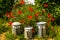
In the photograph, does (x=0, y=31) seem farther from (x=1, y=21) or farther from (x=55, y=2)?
(x=55, y=2)

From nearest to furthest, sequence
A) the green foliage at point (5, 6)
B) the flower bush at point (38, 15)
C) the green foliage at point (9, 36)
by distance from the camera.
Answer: the green foliage at point (9, 36), the flower bush at point (38, 15), the green foliage at point (5, 6)

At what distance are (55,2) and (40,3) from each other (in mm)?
541

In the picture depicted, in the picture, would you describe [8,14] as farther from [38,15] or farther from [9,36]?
[9,36]

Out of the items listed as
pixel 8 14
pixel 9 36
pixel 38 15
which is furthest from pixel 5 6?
pixel 9 36

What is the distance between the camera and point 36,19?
8.34m

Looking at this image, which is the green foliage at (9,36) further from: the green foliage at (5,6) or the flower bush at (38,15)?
the green foliage at (5,6)

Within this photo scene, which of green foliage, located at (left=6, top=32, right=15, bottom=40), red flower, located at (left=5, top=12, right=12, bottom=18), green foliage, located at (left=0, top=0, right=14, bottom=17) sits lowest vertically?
green foliage, located at (left=6, top=32, right=15, bottom=40)

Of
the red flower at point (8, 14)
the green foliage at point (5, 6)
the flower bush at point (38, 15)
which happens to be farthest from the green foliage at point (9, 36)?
the green foliage at point (5, 6)

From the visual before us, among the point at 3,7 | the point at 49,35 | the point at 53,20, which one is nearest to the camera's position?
the point at 49,35

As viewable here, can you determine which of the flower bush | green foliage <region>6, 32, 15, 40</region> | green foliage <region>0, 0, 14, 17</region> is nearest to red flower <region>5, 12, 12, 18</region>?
the flower bush

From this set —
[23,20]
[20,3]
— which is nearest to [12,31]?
[23,20]

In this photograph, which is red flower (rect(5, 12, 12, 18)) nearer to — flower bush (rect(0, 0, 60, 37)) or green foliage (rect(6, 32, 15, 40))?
flower bush (rect(0, 0, 60, 37))

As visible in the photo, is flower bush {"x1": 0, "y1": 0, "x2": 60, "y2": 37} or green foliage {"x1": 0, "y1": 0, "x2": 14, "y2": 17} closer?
flower bush {"x1": 0, "y1": 0, "x2": 60, "y2": 37}

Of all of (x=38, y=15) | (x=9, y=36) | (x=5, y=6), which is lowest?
(x=9, y=36)
